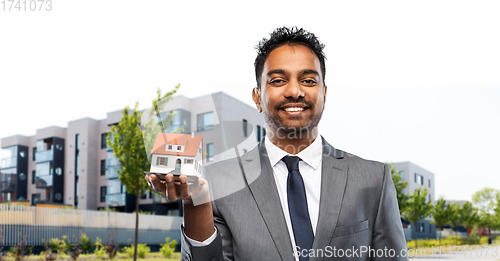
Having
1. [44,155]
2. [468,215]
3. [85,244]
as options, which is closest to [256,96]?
[85,244]

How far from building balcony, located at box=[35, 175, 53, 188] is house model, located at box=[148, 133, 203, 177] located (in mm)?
47150

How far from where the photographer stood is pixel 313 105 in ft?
5.89

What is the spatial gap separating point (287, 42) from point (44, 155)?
47893mm

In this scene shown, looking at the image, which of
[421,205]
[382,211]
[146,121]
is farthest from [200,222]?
[421,205]

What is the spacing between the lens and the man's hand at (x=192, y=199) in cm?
123

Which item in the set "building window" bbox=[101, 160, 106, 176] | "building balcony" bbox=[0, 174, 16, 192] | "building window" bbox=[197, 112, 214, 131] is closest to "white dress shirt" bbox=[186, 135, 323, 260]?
"building window" bbox=[197, 112, 214, 131]

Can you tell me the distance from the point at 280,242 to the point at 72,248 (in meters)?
18.2

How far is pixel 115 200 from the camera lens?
38.3 m

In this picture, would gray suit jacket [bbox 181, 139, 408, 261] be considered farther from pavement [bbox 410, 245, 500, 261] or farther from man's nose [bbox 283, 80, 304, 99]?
pavement [bbox 410, 245, 500, 261]

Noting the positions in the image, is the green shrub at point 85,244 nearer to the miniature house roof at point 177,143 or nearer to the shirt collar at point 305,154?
the shirt collar at point 305,154

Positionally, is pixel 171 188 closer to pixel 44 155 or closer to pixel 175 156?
pixel 175 156

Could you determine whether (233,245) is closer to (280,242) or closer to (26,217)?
(280,242)

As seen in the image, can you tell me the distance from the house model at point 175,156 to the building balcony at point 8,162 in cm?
5390

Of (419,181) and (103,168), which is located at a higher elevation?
(103,168)
